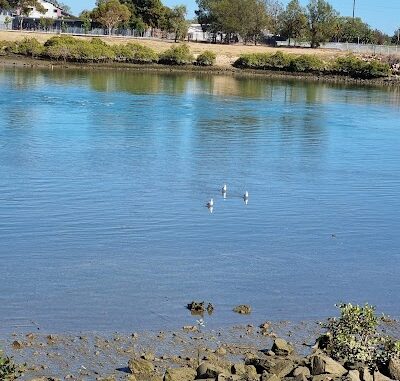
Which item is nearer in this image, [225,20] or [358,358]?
[358,358]

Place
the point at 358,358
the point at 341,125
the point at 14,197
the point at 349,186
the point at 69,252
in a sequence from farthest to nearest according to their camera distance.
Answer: the point at 341,125
the point at 349,186
the point at 14,197
the point at 69,252
the point at 358,358

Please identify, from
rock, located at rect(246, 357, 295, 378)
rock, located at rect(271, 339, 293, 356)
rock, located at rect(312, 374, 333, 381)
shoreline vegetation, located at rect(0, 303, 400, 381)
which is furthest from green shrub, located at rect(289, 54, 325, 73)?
rock, located at rect(312, 374, 333, 381)

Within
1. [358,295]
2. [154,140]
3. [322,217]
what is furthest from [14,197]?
[154,140]

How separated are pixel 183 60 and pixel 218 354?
87.8 metres

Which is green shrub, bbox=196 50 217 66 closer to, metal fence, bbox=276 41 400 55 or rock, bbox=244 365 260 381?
metal fence, bbox=276 41 400 55

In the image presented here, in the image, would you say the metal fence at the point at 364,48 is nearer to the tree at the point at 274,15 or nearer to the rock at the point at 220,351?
the tree at the point at 274,15

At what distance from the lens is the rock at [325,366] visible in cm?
1241

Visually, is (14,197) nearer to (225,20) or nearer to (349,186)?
(349,186)

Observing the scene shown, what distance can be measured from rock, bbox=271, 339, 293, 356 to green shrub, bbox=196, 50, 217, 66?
288 feet

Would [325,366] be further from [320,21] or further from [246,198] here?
[320,21]

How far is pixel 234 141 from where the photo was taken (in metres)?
40.9

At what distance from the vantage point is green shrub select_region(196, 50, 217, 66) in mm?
100500

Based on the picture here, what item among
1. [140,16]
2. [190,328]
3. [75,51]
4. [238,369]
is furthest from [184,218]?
[140,16]

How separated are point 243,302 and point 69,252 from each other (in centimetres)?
492
